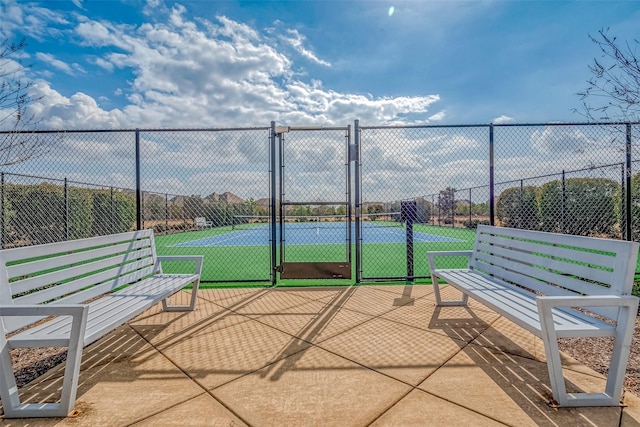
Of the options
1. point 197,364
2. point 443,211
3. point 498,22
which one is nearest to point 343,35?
point 498,22

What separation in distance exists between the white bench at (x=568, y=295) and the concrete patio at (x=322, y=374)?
0.25 meters

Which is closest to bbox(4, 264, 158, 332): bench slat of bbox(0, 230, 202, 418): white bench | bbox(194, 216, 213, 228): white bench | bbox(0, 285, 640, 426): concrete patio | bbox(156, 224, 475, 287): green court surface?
bbox(0, 230, 202, 418): white bench

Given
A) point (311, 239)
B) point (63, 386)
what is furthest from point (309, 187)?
point (311, 239)

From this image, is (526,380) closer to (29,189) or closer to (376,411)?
(376,411)

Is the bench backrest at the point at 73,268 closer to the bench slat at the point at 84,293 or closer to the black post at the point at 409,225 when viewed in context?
the bench slat at the point at 84,293

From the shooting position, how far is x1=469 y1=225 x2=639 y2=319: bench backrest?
6.78ft

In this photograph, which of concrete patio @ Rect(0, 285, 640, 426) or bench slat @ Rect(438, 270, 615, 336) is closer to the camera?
concrete patio @ Rect(0, 285, 640, 426)

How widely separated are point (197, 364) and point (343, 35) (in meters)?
7.05

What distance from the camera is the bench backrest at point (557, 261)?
2.07 m

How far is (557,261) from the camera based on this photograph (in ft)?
8.78

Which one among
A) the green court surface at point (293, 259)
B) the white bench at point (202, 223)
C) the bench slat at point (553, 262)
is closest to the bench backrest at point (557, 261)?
the bench slat at point (553, 262)

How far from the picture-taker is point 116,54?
7223mm

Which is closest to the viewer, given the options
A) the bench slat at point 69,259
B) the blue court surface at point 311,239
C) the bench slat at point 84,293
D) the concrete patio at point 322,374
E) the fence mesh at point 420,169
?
the concrete patio at point 322,374

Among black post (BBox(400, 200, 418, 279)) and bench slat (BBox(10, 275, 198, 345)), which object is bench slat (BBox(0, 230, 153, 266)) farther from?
black post (BBox(400, 200, 418, 279))
